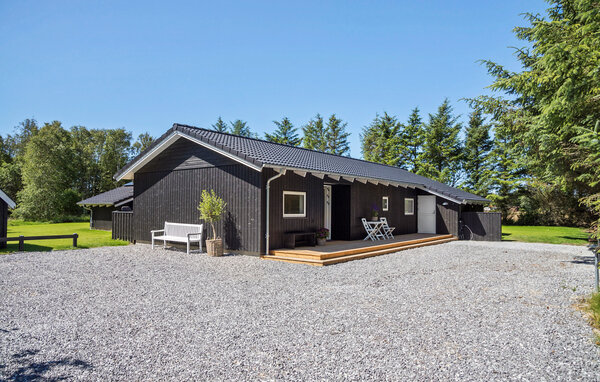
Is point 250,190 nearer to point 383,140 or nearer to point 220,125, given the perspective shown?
point 383,140

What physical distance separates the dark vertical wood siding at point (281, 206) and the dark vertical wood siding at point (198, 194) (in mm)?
496

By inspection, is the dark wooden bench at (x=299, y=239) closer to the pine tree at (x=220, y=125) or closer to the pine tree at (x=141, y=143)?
the pine tree at (x=220, y=125)

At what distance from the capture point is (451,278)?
23.0ft

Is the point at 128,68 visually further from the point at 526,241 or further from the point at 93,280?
the point at 526,241

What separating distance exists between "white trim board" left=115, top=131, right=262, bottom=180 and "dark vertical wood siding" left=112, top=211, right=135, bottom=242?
5.51 feet

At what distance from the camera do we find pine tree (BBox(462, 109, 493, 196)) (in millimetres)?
29312

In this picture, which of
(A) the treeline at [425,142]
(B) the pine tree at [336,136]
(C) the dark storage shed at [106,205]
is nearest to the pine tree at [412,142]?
(A) the treeline at [425,142]

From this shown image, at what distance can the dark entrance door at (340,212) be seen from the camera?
41.8 feet

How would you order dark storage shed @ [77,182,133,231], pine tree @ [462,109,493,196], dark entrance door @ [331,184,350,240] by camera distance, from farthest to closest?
pine tree @ [462,109,493,196]
dark storage shed @ [77,182,133,231]
dark entrance door @ [331,184,350,240]

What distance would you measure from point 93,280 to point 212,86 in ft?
38.2

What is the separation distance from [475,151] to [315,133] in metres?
16.8

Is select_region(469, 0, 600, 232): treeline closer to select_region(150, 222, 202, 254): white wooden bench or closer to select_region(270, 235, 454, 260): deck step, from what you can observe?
select_region(270, 235, 454, 260): deck step

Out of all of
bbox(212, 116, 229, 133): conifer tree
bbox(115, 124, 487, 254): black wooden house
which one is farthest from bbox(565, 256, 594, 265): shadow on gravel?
bbox(212, 116, 229, 133): conifer tree

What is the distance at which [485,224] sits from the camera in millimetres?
15703
